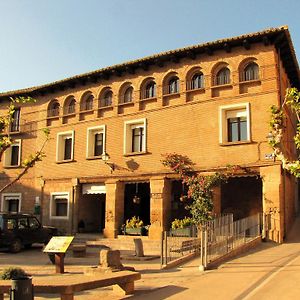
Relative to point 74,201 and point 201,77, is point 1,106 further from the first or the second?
point 201,77

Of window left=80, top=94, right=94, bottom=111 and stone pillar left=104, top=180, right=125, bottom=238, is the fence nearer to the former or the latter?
stone pillar left=104, top=180, right=125, bottom=238

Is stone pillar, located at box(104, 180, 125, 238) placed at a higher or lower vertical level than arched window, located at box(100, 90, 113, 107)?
lower

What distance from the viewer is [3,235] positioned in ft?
60.0

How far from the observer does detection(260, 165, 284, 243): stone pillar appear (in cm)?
1783

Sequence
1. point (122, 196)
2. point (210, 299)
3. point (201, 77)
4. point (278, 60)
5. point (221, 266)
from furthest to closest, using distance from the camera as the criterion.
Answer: point (122, 196)
point (201, 77)
point (278, 60)
point (221, 266)
point (210, 299)

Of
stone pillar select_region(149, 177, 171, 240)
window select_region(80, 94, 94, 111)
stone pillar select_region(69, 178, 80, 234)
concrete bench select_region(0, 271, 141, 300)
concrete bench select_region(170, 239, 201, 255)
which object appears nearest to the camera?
concrete bench select_region(0, 271, 141, 300)

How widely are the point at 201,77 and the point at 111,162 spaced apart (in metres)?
6.71

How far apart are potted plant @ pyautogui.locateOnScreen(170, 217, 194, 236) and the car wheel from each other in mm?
6814

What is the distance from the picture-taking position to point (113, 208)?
74.3ft

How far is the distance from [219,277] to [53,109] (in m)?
18.5

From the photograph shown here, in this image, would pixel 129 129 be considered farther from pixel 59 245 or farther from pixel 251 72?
pixel 59 245

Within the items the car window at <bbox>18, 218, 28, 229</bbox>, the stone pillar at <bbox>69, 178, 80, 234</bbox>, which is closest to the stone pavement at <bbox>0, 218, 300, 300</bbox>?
the car window at <bbox>18, 218, 28, 229</bbox>

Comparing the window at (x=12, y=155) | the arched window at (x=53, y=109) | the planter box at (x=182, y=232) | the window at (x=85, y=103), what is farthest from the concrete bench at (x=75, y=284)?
the window at (x=12, y=155)

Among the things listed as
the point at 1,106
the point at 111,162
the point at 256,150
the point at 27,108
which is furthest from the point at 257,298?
the point at 1,106
